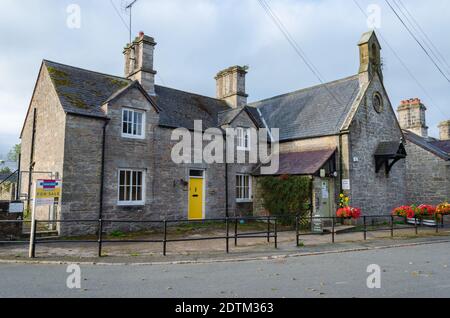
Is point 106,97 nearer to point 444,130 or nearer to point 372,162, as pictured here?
point 372,162

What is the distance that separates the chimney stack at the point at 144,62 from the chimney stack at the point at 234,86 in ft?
20.4

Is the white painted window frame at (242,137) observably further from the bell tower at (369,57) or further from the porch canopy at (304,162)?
the bell tower at (369,57)

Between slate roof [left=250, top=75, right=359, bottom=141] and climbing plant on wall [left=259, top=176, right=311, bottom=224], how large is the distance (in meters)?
3.33

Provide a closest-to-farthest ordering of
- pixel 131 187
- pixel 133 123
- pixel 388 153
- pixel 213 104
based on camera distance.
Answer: pixel 131 187 < pixel 133 123 < pixel 388 153 < pixel 213 104

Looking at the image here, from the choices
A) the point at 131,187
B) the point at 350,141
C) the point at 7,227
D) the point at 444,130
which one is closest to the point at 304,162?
the point at 350,141

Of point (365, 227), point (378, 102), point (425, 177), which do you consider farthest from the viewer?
point (425, 177)

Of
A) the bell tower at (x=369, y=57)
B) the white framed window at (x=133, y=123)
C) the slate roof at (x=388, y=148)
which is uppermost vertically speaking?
the bell tower at (x=369, y=57)

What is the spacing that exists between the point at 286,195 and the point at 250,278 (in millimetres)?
10670

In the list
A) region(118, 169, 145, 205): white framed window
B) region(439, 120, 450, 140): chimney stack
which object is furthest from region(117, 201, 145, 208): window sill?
region(439, 120, 450, 140): chimney stack

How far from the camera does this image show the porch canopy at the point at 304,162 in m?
16.5

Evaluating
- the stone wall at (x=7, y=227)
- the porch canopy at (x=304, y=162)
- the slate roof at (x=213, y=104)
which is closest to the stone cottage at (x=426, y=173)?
the slate roof at (x=213, y=104)

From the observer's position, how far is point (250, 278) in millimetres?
6918
